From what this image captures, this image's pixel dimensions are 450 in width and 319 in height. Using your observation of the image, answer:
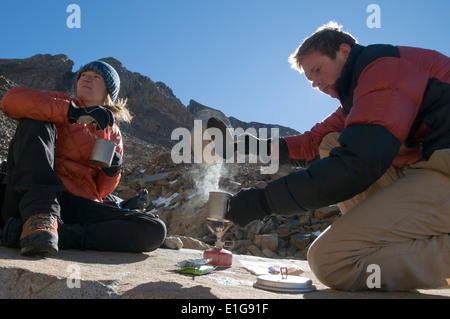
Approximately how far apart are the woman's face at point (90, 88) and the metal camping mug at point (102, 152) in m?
0.58

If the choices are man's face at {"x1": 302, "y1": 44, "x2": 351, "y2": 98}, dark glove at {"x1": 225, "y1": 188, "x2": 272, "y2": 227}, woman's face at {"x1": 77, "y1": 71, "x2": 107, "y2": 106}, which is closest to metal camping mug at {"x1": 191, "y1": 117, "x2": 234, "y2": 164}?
dark glove at {"x1": 225, "y1": 188, "x2": 272, "y2": 227}

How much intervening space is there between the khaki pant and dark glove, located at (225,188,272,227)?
0.37m

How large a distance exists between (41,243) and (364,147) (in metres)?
1.53

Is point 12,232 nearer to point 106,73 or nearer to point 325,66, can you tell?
point 106,73

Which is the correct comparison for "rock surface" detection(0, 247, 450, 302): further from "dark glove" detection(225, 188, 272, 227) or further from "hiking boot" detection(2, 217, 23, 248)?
"dark glove" detection(225, 188, 272, 227)

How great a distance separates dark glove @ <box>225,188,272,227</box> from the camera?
155 centimetres

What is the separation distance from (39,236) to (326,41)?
1.78 m

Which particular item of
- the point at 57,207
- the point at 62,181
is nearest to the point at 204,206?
the point at 62,181

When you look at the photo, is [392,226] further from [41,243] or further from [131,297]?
[41,243]

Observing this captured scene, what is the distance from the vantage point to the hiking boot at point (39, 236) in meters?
1.75

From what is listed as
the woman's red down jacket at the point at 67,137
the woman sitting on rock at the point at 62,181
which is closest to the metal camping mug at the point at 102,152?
the woman sitting on rock at the point at 62,181

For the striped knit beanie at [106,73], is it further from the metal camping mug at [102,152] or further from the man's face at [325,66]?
the man's face at [325,66]

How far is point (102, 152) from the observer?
2.32 meters
